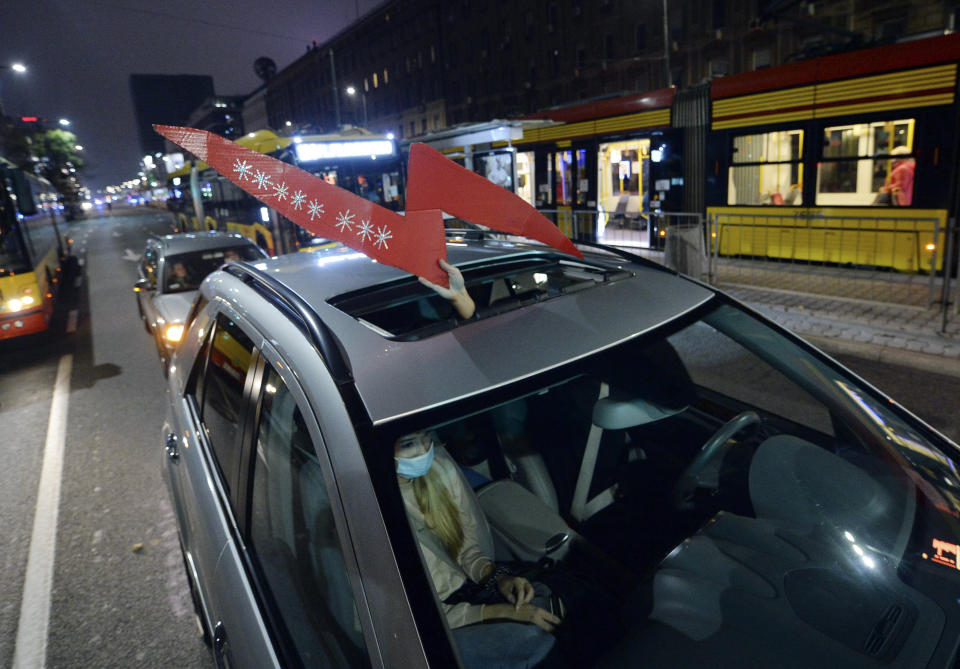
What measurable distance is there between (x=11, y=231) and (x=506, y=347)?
441 inches

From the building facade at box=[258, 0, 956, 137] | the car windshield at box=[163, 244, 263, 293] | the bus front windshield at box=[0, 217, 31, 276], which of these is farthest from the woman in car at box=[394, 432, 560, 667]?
the building facade at box=[258, 0, 956, 137]

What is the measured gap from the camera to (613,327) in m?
1.78

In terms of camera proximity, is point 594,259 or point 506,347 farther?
point 594,259

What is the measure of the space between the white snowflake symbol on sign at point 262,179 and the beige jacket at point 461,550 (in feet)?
3.25

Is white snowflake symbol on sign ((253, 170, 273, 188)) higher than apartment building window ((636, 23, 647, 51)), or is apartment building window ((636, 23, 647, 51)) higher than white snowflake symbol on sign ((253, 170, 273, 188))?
apartment building window ((636, 23, 647, 51))

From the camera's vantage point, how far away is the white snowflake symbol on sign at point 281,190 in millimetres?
1573

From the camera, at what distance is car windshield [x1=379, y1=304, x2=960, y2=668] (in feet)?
4.99

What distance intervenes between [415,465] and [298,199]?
0.87 metres

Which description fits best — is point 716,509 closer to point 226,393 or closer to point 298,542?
point 298,542

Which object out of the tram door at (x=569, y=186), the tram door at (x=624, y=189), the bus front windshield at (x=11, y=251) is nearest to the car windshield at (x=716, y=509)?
the bus front windshield at (x=11, y=251)

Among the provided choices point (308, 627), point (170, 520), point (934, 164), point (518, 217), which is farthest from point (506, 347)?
point (934, 164)

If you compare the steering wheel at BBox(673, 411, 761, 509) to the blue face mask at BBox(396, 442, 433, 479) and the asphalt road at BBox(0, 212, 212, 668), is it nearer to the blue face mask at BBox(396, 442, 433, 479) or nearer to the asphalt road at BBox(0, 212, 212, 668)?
the blue face mask at BBox(396, 442, 433, 479)

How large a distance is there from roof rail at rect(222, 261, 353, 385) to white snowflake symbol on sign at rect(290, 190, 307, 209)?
30 cm

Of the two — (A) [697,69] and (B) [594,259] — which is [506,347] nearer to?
(B) [594,259]
